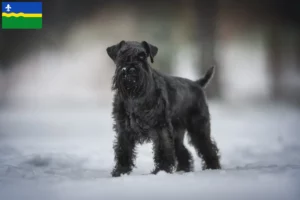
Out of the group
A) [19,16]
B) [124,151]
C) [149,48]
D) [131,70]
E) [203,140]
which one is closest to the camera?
[131,70]

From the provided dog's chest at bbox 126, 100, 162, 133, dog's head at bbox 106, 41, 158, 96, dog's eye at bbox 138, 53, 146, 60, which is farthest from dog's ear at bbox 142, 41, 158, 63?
dog's chest at bbox 126, 100, 162, 133

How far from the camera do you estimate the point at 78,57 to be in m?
6.35

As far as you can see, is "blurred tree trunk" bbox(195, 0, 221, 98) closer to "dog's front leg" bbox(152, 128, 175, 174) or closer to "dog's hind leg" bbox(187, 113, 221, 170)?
"dog's hind leg" bbox(187, 113, 221, 170)

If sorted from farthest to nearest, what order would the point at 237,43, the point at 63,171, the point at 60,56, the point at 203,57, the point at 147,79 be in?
the point at 203,57 < the point at 237,43 < the point at 60,56 < the point at 63,171 < the point at 147,79

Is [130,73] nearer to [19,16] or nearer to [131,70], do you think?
[131,70]

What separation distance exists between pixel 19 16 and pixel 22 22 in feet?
A: 0.25

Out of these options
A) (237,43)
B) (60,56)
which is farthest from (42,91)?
(237,43)

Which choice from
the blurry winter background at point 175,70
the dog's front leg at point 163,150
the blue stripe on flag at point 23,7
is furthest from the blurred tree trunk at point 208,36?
the blue stripe on flag at point 23,7

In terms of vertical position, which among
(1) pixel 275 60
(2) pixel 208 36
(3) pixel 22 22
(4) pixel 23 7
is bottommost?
(1) pixel 275 60

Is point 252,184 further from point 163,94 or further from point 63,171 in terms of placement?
point 63,171

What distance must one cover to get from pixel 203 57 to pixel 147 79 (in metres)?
3.00

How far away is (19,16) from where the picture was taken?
4.55 m

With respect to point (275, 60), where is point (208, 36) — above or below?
above

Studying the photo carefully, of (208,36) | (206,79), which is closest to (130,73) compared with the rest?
(206,79)
